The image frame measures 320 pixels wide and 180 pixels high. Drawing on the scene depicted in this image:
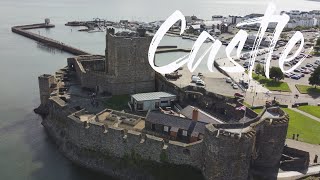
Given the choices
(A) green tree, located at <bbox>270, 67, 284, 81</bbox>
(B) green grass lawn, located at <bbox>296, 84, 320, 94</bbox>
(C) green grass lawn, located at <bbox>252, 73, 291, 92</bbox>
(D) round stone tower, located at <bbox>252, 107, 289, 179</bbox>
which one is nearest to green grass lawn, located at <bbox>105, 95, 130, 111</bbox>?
(D) round stone tower, located at <bbox>252, 107, 289, 179</bbox>

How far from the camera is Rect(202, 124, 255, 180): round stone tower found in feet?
74.0

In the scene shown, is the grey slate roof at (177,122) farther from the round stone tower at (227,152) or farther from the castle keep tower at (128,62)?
the castle keep tower at (128,62)

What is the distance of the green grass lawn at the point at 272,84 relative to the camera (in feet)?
156

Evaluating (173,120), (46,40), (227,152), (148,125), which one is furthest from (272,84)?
(46,40)

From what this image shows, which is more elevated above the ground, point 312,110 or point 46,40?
point 46,40

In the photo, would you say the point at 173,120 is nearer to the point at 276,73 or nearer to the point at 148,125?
the point at 148,125

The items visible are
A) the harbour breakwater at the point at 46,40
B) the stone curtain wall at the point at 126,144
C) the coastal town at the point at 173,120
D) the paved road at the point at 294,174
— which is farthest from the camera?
the harbour breakwater at the point at 46,40

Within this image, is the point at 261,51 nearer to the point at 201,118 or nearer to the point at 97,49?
the point at 97,49

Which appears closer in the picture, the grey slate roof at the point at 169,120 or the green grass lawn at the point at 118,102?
the grey slate roof at the point at 169,120

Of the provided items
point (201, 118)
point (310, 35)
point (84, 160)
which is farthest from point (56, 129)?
point (310, 35)

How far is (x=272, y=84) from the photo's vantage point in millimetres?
49656

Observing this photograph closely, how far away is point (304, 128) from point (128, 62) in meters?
19.3

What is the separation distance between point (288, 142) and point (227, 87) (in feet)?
57.6

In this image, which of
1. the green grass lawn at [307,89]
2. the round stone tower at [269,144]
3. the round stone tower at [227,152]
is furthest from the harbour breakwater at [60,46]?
the round stone tower at [227,152]
